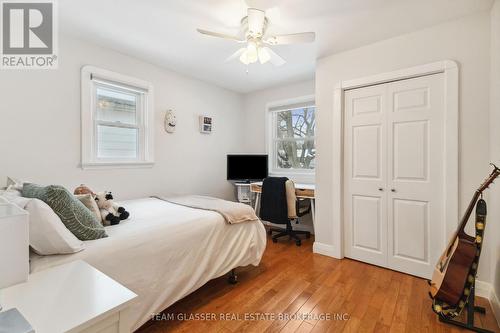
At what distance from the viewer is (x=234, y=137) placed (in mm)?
4410

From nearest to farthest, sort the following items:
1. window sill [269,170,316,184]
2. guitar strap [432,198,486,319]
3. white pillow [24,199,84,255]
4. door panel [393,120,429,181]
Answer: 1. white pillow [24,199,84,255]
2. guitar strap [432,198,486,319]
3. door panel [393,120,429,181]
4. window sill [269,170,316,184]

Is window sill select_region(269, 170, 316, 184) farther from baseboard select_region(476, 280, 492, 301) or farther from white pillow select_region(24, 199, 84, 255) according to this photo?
white pillow select_region(24, 199, 84, 255)

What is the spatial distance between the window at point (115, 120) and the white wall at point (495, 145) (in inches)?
138

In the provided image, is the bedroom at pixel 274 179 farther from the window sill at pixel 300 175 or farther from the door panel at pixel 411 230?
the window sill at pixel 300 175

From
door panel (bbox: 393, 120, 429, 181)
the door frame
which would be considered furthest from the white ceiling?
door panel (bbox: 393, 120, 429, 181)

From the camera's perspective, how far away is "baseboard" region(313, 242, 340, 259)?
2832 mm

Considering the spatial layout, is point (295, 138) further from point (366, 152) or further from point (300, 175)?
point (366, 152)

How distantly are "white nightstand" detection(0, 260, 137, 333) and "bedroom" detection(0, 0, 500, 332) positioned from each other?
24 millimetres

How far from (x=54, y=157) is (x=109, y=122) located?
2.27ft

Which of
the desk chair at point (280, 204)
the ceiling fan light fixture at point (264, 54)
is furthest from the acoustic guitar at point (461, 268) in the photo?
the ceiling fan light fixture at point (264, 54)

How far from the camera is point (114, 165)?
109 inches

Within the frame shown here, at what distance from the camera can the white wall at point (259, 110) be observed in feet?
13.3

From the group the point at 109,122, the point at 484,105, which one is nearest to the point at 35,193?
the point at 109,122

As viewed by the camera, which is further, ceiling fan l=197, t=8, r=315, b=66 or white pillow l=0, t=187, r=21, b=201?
ceiling fan l=197, t=8, r=315, b=66
